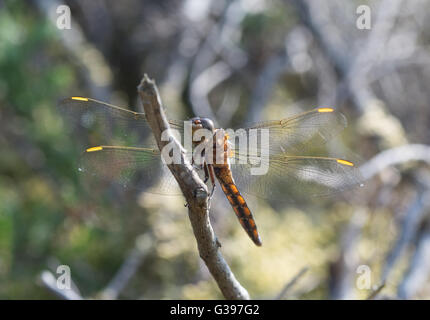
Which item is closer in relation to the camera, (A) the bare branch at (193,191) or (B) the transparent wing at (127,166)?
(A) the bare branch at (193,191)

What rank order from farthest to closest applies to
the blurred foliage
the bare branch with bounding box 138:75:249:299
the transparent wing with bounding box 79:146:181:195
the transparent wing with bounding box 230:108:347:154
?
the blurred foliage, the transparent wing with bounding box 230:108:347:154, the transparent wing with bounding box 79:146:181:195, the bare branch with bounding box 138:75:249:299

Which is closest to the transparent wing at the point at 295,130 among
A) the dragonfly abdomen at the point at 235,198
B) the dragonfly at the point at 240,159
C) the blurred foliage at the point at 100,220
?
the dragonfly at the point at 240,159

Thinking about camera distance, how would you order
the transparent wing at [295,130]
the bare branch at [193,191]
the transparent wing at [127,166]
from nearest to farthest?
1. the bare branch at [193,191]
2. the transparent wing at [127,166]
3. the transparent wing at [295,130]

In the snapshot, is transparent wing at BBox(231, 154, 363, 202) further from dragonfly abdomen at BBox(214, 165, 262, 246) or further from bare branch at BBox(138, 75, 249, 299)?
bare branch at BBox(138, 75, 249, 299)

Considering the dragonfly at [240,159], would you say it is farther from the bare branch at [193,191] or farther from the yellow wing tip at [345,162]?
the bare branch at [193,191]

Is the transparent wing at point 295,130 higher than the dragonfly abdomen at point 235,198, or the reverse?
the transparent wing at point 295,130

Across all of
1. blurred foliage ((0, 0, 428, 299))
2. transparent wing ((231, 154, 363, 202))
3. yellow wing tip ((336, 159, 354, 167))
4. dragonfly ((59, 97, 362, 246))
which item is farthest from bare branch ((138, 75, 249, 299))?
blurred foliage ((0, 0, 428, 299))

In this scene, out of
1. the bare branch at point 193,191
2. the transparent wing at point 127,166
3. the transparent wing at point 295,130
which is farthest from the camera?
the transparent wing at point 295,130
